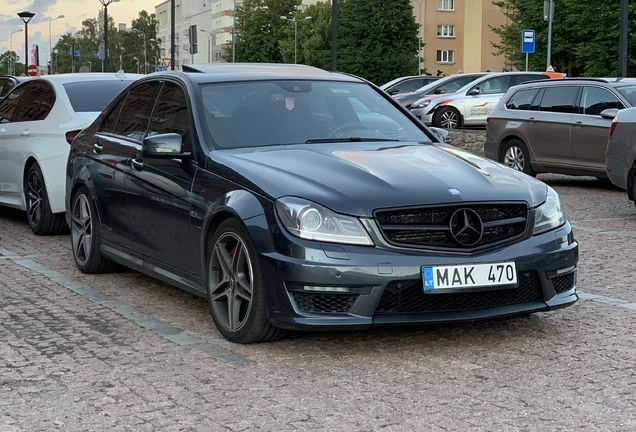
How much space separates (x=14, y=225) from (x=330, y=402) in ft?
27.2

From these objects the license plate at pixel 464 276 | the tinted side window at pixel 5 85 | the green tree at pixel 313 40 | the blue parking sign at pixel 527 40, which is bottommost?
the license plate at pixel 464 276

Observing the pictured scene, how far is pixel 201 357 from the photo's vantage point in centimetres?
571

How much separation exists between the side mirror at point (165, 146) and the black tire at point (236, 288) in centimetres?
70

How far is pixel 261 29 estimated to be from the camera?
127 meters

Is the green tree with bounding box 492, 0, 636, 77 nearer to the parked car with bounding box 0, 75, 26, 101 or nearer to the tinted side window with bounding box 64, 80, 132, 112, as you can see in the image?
the parked car with bounding box 0, 75, 26, 101

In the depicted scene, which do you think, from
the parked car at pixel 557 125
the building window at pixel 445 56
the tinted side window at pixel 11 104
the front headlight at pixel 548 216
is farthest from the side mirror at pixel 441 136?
the building window at pixel 445 56

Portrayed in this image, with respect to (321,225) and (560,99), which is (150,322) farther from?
(560,99)

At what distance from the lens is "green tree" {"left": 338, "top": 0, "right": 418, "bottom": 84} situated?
8594cm

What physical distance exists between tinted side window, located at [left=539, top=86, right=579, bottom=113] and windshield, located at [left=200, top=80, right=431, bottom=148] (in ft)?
31.2

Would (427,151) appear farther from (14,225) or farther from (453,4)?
(453,4)

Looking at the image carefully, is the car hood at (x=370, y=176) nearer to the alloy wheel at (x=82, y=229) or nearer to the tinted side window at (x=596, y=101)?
the alloy wheel at (x=82, y=229)

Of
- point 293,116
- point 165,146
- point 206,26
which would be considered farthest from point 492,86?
point 206,26

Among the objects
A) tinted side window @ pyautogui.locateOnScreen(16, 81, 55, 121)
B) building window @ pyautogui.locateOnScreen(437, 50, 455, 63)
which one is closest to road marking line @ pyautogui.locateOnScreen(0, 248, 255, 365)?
tinted side window @ pyautogui.locateOnScreen(16, 81, 55, 121)

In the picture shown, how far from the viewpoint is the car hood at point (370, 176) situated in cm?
562
